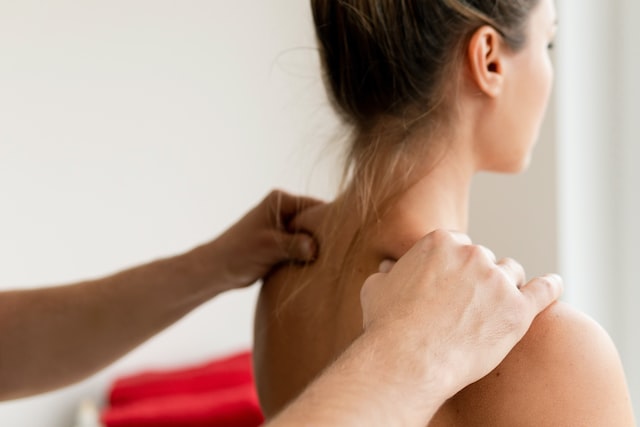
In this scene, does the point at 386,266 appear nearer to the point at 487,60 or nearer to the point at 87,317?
the point at 487,60

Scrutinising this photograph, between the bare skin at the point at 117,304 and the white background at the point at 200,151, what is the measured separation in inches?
17.6

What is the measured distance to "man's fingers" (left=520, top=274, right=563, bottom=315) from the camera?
84 cm

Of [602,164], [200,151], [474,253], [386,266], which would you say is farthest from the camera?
[200,151]

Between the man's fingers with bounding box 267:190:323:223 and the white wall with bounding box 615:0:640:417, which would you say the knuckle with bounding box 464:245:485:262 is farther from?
the white wall with bounding box 615:0:640:417

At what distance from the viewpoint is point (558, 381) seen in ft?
2.86

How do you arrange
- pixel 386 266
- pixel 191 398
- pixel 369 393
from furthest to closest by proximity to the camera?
pixel 191 398 < pixel 386 266 < pixel 369 393

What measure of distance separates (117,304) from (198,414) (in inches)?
30.4

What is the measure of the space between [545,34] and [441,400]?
63 cm

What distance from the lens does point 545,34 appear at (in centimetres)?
119

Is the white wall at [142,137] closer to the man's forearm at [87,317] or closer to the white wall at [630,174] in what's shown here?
the white wall at [630,174]

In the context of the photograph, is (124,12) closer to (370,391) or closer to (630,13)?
(630,13)

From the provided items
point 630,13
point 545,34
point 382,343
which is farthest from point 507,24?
point 630,13

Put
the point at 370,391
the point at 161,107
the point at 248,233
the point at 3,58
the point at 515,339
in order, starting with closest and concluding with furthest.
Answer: the point at 370,391
the point at 515,339
the point at 248,233
the point at 3,58
the point at 161,107

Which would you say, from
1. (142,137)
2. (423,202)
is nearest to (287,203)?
(423,202)
